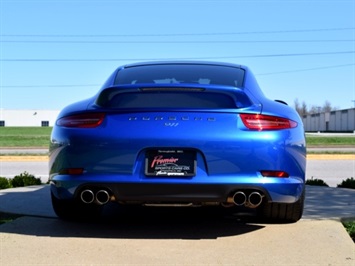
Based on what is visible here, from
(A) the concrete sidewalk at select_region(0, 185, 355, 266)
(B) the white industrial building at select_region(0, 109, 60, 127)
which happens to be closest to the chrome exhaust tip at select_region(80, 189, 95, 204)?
(A) the concrete sidewalk at select_region(0, 185, 355, 266)

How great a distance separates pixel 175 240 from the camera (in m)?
4.20

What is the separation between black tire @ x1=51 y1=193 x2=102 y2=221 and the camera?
15.7 ft

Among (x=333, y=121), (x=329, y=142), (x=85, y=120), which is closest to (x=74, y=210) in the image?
(x=85, y=120)

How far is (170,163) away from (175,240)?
0.66m

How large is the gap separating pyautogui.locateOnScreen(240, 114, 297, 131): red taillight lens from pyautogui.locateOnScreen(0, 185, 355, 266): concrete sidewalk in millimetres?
913

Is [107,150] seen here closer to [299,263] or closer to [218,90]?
[218,90]

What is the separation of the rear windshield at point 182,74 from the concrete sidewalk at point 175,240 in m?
1.30

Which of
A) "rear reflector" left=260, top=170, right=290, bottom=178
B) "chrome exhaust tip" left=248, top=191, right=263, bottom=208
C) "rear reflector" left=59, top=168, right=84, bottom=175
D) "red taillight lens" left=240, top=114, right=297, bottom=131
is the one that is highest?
"red taillight lens" left=240, top=114, right=297, bottom=131

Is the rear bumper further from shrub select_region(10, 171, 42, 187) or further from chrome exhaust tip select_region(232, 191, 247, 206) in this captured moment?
shrub select_region(10, 171, 42, 187)

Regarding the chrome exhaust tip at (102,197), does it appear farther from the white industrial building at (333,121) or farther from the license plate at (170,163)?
the white industrial building at (333,121)

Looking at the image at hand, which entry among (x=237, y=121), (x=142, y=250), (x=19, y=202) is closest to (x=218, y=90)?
(x=237, y=121)

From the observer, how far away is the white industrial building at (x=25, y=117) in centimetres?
10525

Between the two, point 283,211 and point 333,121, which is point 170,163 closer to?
point 283,211

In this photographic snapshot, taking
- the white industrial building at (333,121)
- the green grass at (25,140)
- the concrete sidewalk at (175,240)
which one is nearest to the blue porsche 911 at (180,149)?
the concrete sidewalk at (175,240)
